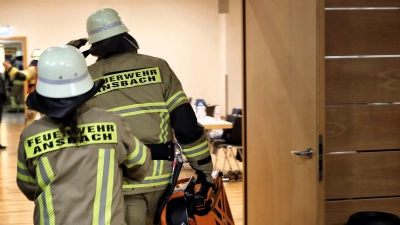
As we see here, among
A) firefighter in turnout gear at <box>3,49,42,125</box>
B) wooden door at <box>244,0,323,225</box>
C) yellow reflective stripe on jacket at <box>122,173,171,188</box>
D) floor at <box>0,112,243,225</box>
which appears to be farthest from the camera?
firefighter in turnout gear at <box>3,49,42,125</box>

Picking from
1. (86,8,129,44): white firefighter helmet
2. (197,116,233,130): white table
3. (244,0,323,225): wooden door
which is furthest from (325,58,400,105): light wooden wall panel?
(197,116,233,130): white table

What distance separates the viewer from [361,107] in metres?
3.95

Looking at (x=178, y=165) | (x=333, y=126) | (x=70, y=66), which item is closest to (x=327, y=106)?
(x=333, y=126)

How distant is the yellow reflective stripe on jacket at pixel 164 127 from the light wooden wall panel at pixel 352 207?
53.6 inches

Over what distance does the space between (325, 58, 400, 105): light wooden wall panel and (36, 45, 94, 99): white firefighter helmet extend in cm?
204

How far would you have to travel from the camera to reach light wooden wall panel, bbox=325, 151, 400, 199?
3949mm

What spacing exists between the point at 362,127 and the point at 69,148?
2.31 m

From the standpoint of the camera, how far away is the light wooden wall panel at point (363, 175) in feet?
13.0

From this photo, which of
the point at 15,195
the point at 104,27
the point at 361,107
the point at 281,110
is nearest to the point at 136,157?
the point at 104,27

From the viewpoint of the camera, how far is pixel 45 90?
2246 millimetres

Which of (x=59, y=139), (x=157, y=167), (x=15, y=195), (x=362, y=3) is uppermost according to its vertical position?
(x=362, y=3)

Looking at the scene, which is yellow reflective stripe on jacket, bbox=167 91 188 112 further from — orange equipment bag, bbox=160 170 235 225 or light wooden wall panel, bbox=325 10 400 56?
light wooden wall panel, bbox=325 10 400 56

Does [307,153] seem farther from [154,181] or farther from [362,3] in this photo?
[362,3]

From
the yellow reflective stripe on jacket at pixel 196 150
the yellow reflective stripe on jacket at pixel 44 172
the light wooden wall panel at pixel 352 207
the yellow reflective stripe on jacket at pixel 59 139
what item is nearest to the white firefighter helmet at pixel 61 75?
the yellow reflective stripe on jacket at pixel 59 139
